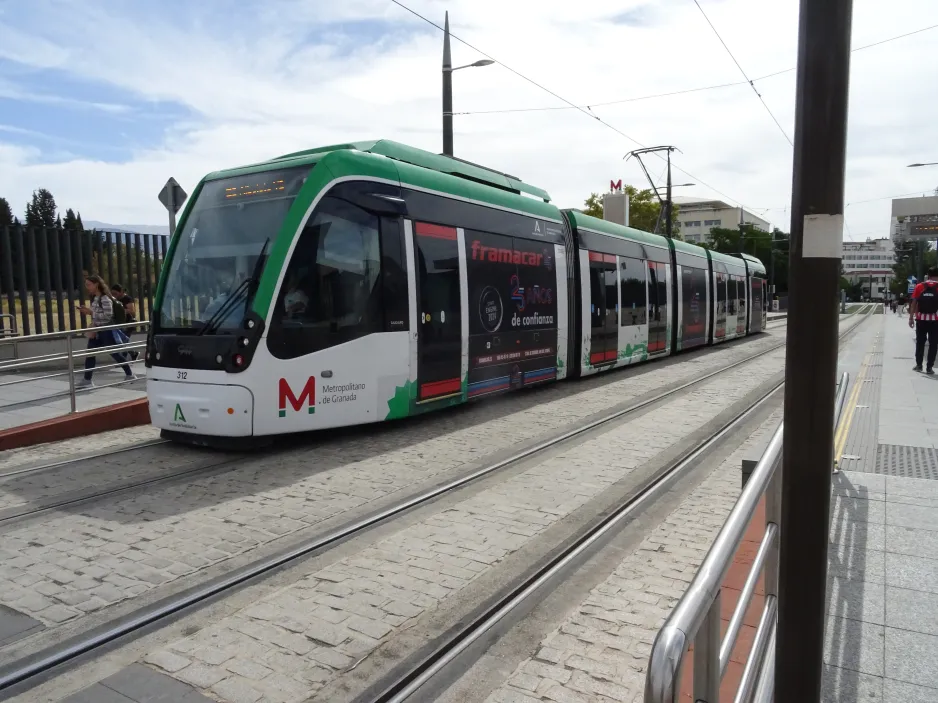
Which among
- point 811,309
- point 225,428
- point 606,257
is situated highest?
point 606,257

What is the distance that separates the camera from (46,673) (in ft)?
10.8

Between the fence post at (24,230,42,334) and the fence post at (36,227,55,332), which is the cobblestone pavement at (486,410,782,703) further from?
the fence post at (24,230,42,334)

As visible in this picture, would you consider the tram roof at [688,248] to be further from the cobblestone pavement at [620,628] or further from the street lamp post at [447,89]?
the cobblestone pavement at [620,628]

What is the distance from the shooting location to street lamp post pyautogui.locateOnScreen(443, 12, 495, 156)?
14.6 metres

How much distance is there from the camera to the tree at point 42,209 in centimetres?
6456

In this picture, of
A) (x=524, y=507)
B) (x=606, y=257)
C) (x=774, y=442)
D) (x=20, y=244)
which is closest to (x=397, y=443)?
(x=524, y=507)

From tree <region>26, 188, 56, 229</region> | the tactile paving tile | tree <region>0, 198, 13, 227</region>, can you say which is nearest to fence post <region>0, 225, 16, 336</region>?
the tactile paving tile

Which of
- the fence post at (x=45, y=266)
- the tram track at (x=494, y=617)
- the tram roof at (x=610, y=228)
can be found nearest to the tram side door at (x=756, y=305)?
the tram roof at (x=610, y=228)

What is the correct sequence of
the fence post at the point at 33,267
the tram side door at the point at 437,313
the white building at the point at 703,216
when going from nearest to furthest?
1. the tram side door at the point at 437,313
2. the fence post at the point at 33,267
3. the white building at the point at 703,216

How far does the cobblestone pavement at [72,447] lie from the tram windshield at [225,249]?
160 centimetres

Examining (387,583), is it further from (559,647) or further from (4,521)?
(4,521)

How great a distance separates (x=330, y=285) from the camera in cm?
749

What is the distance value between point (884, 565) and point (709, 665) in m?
2.80

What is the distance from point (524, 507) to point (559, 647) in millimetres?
2222
